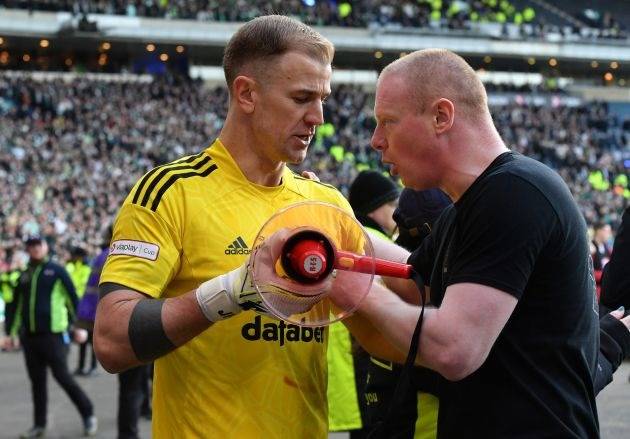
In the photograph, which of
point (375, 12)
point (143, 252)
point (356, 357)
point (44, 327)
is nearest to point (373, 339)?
point (143, 252)

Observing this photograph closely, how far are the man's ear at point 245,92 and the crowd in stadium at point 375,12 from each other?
A: 39.7 meters

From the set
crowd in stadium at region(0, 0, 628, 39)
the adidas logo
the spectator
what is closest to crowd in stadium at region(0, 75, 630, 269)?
crowd in stadium at region(0, 0, 628, 39)

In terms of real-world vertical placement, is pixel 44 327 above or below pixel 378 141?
below

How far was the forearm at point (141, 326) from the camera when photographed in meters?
2.72

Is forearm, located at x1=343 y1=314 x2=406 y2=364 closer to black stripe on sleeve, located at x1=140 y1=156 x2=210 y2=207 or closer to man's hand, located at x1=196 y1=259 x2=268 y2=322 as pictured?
man's hand, located at x1=196 y1=259 x2=268 y2=322

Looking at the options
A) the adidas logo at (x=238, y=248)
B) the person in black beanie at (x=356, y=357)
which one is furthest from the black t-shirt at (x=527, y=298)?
the person in black beanie at (x=356, y=357)

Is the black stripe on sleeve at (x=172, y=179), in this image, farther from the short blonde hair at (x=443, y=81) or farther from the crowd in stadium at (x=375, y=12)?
the crowd in stadium at (x=375, y=12)

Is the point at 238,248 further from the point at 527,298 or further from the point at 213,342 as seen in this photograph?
the point at 527,298

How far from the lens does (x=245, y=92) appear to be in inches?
130

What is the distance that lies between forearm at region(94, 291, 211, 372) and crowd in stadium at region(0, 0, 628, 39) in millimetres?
40274

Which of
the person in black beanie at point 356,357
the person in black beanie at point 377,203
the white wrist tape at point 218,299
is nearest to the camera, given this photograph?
the white wrist tape at point 218,299

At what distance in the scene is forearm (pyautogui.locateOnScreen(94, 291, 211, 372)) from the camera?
272 centimetres

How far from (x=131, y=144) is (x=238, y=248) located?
103ft

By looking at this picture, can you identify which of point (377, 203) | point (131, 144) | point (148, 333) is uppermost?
point (148, 333)
